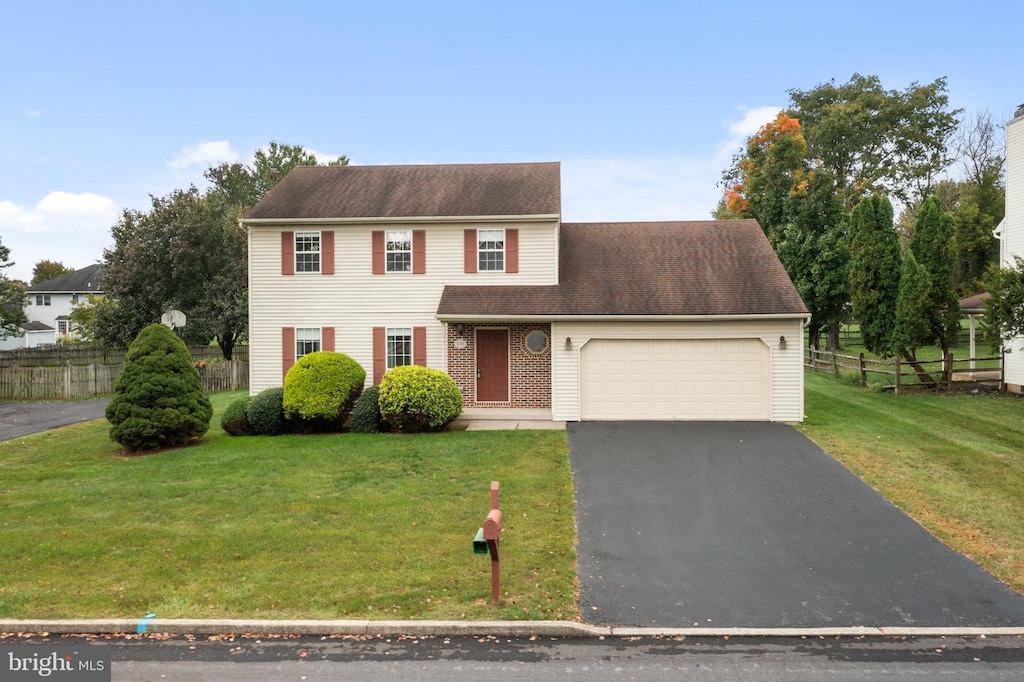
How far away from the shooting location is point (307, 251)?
18.9 metres

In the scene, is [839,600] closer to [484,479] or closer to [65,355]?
[484,479]

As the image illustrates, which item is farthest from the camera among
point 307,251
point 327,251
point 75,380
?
point 75,380

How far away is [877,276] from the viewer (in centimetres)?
2347

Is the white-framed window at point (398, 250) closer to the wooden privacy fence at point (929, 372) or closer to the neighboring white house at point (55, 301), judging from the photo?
the wooden privacy fence at point (929, 372)

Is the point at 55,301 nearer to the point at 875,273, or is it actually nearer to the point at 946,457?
the point at 875,273

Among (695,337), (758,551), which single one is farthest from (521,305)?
(758,551)

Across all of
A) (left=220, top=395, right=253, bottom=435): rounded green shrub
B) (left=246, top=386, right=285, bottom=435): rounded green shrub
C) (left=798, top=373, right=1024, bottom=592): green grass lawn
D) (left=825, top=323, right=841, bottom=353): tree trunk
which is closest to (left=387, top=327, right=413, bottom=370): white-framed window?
(left=246, top=386, right=285, bottom=435): rounded green shrub

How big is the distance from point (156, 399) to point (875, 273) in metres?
22.4

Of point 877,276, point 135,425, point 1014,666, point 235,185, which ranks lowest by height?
point 1014,666

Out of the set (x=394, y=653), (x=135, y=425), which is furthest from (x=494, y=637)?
(x=135, y=425)

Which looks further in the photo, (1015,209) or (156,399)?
(1015,209)

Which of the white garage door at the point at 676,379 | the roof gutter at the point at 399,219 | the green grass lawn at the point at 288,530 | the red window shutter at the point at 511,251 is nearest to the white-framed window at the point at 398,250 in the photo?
the roof gutter at the point at 399,219

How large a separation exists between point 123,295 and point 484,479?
1153 inches

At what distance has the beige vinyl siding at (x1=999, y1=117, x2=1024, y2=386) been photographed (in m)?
20.5
